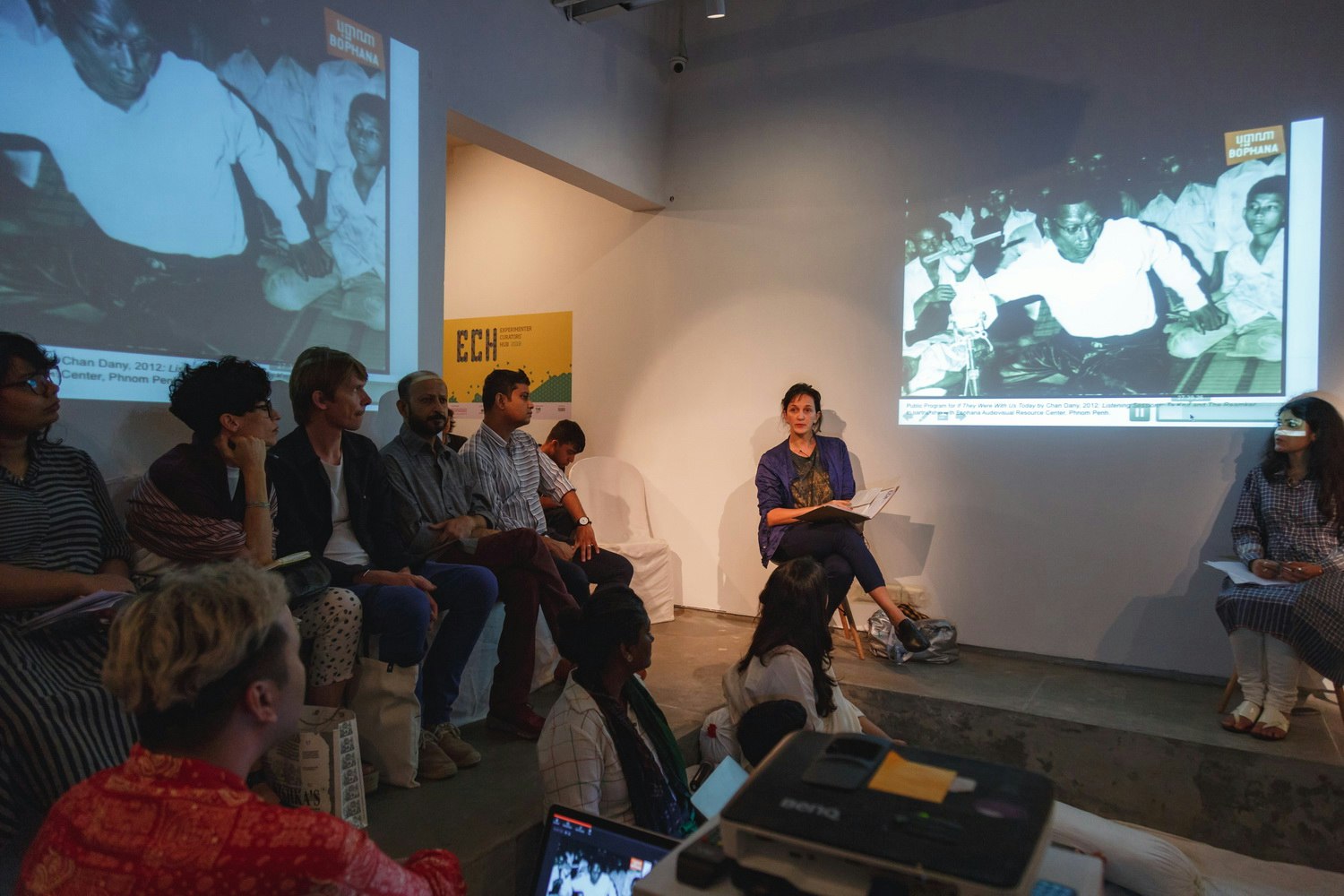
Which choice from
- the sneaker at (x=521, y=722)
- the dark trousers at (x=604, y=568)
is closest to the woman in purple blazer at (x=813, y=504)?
the dark trousers at (x=604, y=568)

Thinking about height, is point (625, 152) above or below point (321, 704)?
above

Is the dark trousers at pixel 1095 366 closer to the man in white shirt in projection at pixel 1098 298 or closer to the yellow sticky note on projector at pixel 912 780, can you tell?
the man in white shirt in projection at pixel 1098 298

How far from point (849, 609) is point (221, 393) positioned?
3.05 m

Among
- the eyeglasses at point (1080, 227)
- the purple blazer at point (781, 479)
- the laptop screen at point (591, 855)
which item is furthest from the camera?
the purple blazer at point (781, 479)

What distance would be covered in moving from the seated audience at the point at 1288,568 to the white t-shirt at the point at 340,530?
3.09 meters

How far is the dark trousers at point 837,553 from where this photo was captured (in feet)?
12.9

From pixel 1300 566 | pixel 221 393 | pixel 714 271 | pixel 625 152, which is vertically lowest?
pixel 1300 566

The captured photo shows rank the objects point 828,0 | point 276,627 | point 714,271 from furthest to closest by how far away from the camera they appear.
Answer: point 714,271 < point 828,0 < point 276,627

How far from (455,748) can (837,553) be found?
208 cm

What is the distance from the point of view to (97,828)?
0.95m

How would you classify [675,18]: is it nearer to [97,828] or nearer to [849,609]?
[849,609]

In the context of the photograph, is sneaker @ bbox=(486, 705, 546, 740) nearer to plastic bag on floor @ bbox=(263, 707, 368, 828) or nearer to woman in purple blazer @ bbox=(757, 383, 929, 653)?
plastic bag on floor @ bbox=(263, 707, 368, 828)

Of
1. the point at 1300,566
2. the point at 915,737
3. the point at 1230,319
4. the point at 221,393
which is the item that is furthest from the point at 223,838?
the point at 1230,319

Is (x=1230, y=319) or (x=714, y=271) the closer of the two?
(x=1230, y=319)
